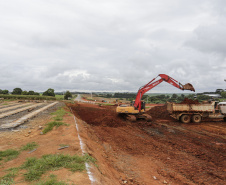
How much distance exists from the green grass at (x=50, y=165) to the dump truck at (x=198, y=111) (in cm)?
1490

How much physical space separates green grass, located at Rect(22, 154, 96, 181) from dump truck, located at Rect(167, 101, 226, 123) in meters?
14.9

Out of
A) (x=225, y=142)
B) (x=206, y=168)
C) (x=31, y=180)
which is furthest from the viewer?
(x=225, y=142)

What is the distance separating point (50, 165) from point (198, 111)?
56.4ft

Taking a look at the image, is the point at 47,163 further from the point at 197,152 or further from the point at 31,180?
the point at 197,152

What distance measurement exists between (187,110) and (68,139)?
570 inches

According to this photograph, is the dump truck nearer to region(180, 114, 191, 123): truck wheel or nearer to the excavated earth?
region(180, 114, 191, 123): truck wheel

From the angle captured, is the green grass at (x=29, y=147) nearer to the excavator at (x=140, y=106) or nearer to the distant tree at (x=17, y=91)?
the excavator at (x=140, y=106)

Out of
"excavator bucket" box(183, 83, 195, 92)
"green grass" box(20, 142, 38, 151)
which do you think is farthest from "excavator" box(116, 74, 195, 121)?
"green grass" box(20, 142, 38, 151)

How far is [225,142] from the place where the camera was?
1033 cm

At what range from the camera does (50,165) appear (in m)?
4.47

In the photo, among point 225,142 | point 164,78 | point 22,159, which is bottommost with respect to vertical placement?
point 225,142

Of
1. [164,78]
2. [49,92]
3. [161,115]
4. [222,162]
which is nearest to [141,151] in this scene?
[222,162]

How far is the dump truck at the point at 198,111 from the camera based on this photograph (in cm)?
1705

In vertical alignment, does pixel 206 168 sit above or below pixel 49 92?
below
